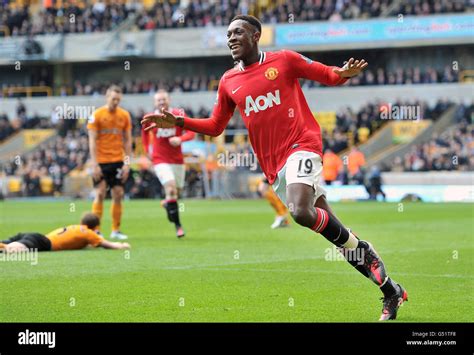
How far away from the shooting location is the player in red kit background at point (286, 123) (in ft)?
27.3

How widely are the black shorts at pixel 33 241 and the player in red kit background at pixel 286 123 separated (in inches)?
200

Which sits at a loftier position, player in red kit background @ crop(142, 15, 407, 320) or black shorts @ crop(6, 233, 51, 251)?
player in red kit background @ crop(142, 15, 407, 320)

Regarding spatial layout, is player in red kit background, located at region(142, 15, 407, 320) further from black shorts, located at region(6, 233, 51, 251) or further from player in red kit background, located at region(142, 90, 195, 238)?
player in red kit background, located at region(142, 90, 195, 238)

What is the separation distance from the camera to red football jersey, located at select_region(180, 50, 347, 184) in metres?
8.73

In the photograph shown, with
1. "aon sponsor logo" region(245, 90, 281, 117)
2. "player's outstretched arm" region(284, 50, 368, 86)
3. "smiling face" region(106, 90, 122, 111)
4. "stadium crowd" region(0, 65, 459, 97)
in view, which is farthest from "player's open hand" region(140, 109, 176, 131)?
"stadium crowd" region(0, 65, 459, 97)

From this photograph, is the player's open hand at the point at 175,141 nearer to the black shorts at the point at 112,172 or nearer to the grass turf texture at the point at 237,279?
the black shorts at the point at 112,172

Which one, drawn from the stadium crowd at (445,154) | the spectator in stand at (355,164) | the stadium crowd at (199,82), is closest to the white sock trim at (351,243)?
the spectator in stand at (355,164)

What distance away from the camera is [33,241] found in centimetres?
1360

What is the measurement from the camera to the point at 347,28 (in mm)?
47719

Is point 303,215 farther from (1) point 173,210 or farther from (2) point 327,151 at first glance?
(2) point 327,151
